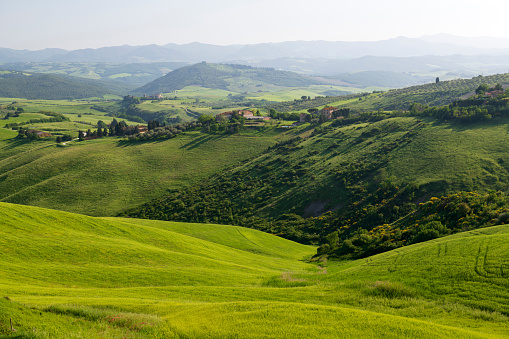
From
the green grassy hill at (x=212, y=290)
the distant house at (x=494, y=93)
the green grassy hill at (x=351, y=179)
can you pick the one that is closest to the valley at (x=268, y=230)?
the green grassy hill at (x=212, y=290)

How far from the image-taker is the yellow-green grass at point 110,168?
109 meters

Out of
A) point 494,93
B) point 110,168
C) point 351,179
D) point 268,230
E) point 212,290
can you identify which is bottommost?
point 268,230

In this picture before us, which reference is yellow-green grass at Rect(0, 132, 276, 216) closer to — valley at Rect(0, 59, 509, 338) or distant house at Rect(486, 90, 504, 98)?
valley at Rect(0, 59, 509, 338)

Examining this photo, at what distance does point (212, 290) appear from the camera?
92.4ft

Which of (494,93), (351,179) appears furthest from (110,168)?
(494,93)

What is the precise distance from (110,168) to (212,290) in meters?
113

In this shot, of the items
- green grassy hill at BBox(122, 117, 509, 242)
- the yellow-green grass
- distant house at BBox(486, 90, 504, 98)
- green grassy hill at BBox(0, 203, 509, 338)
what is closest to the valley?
green grassy hill at BBox(0, 203, 509, 338)

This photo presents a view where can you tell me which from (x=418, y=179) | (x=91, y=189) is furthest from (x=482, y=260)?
(x=91, y=189)

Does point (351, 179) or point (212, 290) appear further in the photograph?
point (351, 179)

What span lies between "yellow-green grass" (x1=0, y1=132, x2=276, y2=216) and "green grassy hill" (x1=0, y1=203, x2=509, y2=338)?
216 feet

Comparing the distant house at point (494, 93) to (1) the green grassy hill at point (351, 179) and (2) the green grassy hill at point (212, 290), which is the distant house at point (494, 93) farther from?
(2) the green grassy hill at point (212, 290)

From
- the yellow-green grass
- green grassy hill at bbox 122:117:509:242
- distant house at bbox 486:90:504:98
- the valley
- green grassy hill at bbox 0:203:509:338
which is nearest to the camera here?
green grassy hill at bbox 0:203:509:338

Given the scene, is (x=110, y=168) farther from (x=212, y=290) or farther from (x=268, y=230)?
(x=212, y=290)

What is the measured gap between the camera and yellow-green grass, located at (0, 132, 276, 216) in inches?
4284
